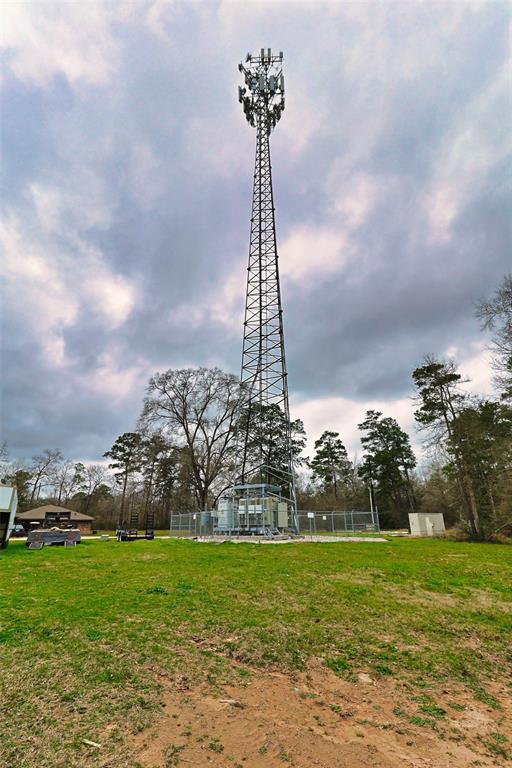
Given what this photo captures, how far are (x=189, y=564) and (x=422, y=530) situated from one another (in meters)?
22.5

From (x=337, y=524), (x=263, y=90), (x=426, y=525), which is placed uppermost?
(x=263, y=90)

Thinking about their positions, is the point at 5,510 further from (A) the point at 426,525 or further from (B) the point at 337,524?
(A) the point at 426,525

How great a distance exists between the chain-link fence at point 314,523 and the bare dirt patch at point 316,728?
20952 mm

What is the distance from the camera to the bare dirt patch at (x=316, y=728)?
2656 mm

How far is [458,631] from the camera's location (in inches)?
209

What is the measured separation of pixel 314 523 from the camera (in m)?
27.5

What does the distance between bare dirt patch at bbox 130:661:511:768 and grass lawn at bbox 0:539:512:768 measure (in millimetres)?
120

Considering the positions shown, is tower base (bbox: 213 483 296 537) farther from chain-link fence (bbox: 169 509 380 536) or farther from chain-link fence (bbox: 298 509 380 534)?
chain-link fence (bbox: 298 509 380 534)

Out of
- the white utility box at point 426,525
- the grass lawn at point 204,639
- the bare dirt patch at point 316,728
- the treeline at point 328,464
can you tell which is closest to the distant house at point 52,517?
the treeline at point 328,464

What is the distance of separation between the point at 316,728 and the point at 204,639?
7.47 ft

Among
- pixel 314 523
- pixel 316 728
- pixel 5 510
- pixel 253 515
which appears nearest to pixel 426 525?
pixel 314 523

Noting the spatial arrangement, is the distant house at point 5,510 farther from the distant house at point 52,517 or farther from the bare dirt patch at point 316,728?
the distant house at point 52,517

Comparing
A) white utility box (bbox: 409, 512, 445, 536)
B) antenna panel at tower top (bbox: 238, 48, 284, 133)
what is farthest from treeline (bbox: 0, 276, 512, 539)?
antenna panel at tower top (bbox: 238, 48, 284, 133)

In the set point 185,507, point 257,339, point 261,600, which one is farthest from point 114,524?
point 261,600
